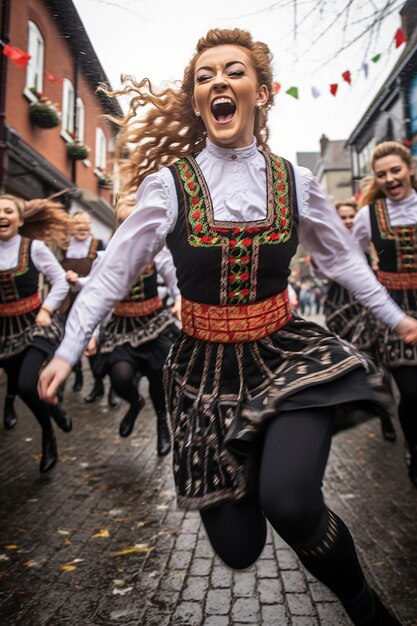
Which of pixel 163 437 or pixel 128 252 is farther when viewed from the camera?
pixel 163 437

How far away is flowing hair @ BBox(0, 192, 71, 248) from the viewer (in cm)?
543

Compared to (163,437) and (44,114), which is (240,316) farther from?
(44,114)

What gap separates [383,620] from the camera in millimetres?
1908

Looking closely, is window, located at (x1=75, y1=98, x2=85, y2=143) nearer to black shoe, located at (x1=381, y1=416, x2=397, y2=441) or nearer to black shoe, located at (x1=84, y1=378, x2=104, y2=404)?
black shoe, located at (x1=381, y1=416, x2=397, y2=441)

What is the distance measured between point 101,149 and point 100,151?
0.01 m

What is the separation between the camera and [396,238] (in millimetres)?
4184

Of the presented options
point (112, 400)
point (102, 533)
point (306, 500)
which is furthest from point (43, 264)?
point (306, 500)

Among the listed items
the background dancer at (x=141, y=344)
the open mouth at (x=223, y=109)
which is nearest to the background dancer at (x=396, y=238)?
the background dancer at (x=141, y=344)

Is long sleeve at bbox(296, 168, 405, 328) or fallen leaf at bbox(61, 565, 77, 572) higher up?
long sleeve at bbox(296, 168, 405, 328)

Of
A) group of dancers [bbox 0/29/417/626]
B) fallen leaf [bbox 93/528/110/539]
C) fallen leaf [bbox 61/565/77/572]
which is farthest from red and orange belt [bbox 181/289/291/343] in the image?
fallen leaf [bbox 93/528/110/539]

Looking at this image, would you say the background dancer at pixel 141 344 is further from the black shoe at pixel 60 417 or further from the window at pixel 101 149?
the window at pixel 101 149

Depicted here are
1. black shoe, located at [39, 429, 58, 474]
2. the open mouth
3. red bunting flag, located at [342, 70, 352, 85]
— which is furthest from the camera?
black shoe, located at [39, 429, 58, 474]

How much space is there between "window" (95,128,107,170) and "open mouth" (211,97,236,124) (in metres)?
0.59

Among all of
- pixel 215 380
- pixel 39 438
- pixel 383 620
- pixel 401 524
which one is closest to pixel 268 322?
pixel 215 380
